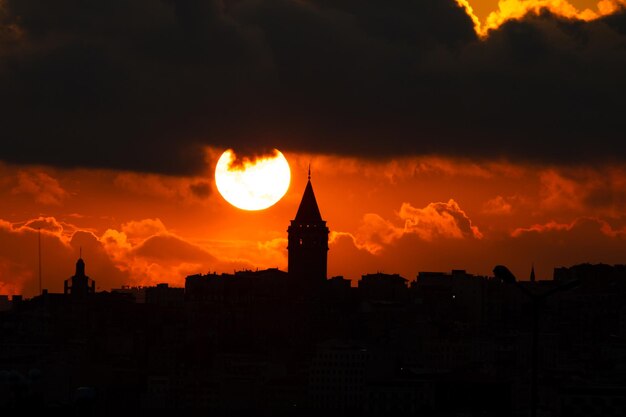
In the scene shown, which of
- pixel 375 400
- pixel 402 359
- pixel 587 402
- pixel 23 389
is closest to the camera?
pixel 23 389

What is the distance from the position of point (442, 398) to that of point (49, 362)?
109 feet

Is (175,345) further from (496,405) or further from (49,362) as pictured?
(496,405)

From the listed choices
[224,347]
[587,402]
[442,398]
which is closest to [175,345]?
[224,347]

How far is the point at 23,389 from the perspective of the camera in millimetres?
63188

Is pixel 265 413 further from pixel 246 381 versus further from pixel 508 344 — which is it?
pixel 508 344

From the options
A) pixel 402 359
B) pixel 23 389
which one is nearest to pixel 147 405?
pixel 402 359

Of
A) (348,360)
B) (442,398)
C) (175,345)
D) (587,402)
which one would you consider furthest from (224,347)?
→ (587,402)

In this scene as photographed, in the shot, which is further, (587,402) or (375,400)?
(375,400)

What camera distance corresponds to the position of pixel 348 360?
180 metres

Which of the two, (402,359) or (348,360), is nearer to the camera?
(348,360)

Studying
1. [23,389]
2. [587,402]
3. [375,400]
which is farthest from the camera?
[375,400]

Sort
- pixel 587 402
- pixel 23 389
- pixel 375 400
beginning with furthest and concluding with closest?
pixel 375 400 < pixel 587 402 < pixel 23 389

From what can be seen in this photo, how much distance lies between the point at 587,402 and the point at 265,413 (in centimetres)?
2808

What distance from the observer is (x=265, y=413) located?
17112cm
